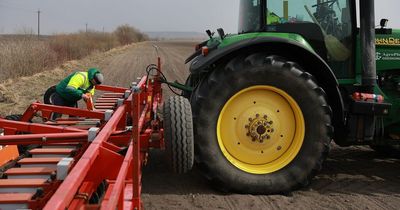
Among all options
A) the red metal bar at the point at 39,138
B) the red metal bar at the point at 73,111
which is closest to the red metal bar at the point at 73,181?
the red metal bar at the point at 39,138

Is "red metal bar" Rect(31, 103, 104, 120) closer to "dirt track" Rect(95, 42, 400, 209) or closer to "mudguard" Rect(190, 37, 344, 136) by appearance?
"dirt track" Rect(95, 42, 400, 209)

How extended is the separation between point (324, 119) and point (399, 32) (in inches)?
62.4

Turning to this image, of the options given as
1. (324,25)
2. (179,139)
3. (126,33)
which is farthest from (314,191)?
(126,33)

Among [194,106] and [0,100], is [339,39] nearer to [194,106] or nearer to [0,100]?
[194,106]

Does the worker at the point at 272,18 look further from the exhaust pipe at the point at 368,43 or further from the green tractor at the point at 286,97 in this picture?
the exhaust pipe at the point at 368,43

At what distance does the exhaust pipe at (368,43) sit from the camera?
166 inches

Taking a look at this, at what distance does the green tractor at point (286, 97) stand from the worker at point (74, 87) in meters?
2.67

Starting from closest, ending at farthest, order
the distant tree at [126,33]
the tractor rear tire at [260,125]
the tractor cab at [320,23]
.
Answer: the tractor rear tire at [260,125], the tractor cab at [320,23], the distant tree at [126,33]

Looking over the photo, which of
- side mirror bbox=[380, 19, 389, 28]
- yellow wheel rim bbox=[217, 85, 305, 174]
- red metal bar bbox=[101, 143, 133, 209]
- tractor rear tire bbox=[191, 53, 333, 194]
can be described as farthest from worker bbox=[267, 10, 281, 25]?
red metal bar bbox=[101, 143, 133, 209]

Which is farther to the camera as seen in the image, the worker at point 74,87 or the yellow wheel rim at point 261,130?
the worker at point 74,87

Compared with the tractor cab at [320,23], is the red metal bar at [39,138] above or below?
below

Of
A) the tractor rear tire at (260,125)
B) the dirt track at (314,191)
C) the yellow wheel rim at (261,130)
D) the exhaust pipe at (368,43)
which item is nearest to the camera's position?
the dirt track at (314,191)

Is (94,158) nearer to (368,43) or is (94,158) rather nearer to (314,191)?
(314,191)

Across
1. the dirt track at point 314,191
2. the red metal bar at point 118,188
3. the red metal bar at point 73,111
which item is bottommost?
the dirt track at point 314,191
